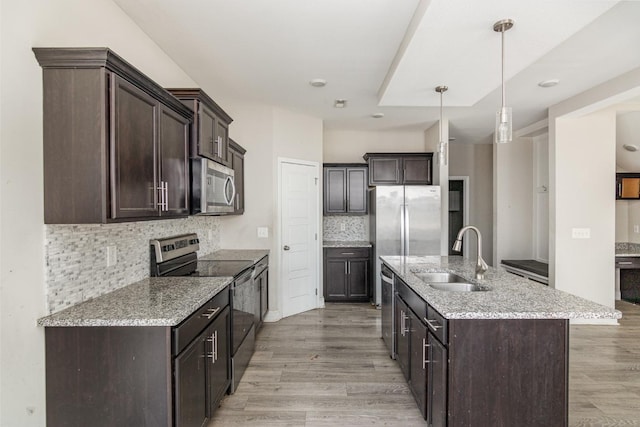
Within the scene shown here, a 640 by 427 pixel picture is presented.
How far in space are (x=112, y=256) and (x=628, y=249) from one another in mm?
6542

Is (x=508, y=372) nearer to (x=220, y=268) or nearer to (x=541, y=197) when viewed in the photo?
(x=220, y=268)

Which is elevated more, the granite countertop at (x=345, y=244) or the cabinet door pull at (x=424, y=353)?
the granite countertop at (x=345, y=244)

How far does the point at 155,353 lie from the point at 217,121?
205 cm

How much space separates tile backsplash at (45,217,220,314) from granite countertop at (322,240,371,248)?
289 centimetres

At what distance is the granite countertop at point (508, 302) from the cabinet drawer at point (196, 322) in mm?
1316

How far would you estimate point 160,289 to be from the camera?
2.18m

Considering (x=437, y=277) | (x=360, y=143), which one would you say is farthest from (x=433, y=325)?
(x=360, y=143)

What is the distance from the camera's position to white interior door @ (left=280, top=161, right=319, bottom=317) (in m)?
4.50

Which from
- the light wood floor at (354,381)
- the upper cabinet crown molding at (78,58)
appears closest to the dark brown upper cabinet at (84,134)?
the upper cabinet crown molding at (78,58)

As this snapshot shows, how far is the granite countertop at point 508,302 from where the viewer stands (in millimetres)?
1701

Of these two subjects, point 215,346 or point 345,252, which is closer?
point 215,346

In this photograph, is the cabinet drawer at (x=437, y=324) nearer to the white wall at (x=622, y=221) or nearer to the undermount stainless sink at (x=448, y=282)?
the undermount stainless sink at (x=448, y=282)

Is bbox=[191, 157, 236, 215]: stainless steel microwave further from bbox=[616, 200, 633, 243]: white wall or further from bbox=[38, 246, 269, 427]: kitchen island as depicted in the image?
bbox=[616, 200, 633, 243]: white wall

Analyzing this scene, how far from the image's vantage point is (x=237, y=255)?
3.78 m
